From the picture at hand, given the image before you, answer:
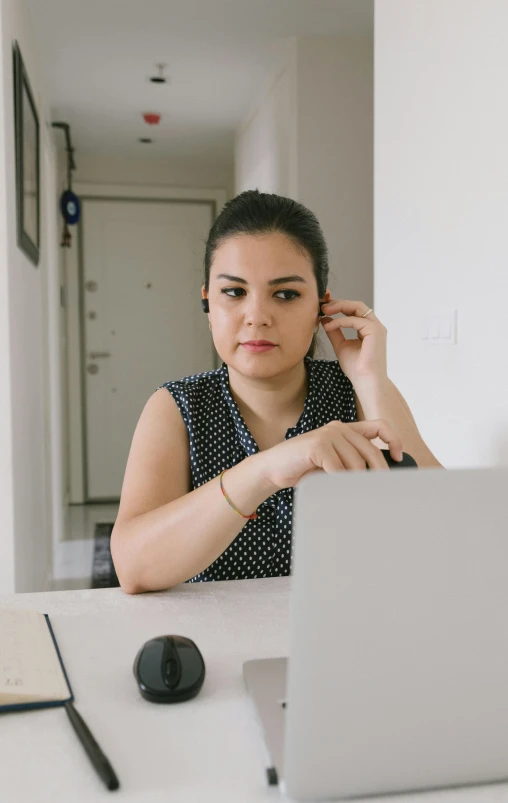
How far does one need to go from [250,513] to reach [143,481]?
26 centimetres

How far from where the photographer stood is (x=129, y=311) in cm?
556

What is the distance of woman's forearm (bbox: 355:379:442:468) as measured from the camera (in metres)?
1.31

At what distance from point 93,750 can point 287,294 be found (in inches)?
33.7

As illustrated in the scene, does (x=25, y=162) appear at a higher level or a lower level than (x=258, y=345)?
higher

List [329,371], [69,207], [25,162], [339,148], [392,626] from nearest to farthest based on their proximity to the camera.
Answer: [392,626] < [329,371] < [25,162] < [339,148] < [69,207]

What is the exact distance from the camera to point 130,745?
0.61 meters

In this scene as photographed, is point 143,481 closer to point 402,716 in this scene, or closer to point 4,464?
point 402,716

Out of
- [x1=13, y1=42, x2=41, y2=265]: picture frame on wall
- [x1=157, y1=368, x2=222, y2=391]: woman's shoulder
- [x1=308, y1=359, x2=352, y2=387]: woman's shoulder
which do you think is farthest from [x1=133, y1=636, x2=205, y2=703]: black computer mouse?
[x1=13, y1=42, x2=41, y2=265]: picture frame on wall

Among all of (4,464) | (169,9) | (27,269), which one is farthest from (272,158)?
(4,464)

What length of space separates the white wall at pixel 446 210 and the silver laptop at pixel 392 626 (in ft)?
3.12

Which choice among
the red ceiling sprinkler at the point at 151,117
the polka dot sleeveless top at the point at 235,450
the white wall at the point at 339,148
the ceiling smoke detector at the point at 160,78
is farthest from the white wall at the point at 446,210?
the red ceiling sprinkler at the point at 151,117

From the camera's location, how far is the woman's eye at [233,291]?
4.18 ft

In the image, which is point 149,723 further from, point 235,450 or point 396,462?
point 235,450

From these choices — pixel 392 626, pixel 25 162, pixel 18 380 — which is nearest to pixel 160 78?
pixel 25 162
